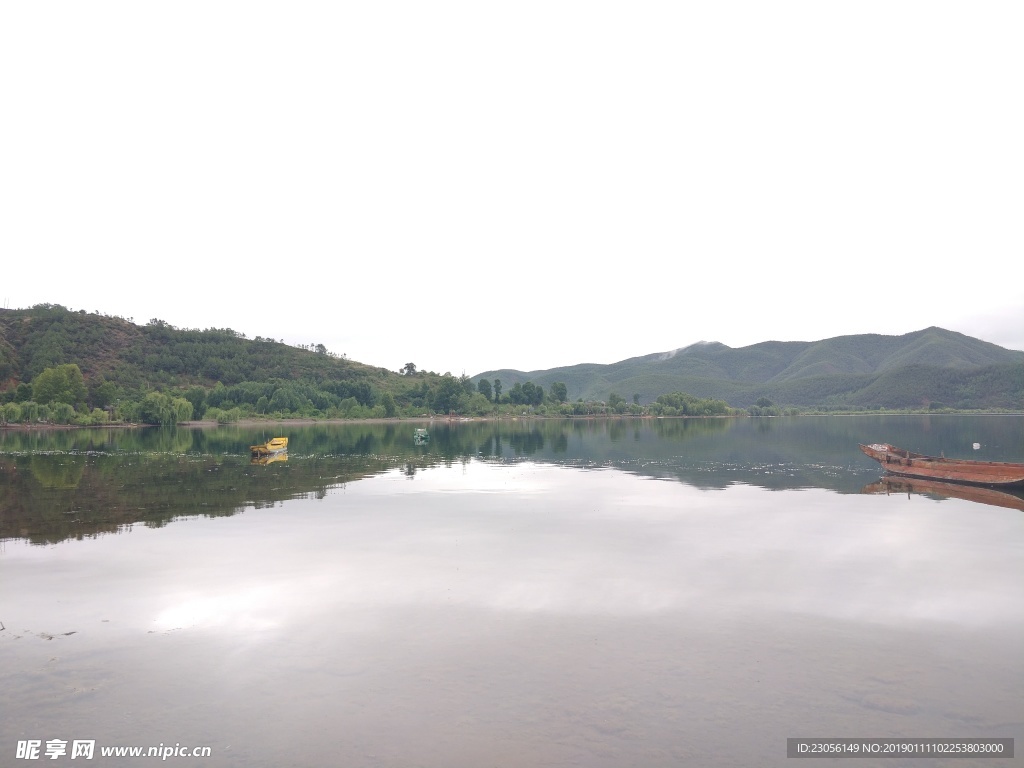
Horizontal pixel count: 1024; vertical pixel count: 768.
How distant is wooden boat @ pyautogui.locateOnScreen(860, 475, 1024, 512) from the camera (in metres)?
39.6

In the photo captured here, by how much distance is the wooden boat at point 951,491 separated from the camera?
39.6 metres

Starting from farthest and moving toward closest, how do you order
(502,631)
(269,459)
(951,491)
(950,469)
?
(269,459) < (950,469) < (951,491) < (502,631)

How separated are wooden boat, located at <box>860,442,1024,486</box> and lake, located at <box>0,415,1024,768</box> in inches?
462

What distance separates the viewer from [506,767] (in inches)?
392

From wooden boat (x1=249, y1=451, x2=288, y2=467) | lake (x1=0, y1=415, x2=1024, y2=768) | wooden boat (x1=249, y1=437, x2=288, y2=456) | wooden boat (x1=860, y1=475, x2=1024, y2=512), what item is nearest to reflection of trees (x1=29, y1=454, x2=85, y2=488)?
lake (x1=0, y1=415, x2=1024, y2=768)

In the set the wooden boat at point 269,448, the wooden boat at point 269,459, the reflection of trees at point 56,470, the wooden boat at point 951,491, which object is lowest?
the wooden boat at point 951,491

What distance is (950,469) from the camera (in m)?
47.8

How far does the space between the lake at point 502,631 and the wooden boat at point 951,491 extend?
567 centimetres

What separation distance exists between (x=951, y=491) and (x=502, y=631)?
132ft

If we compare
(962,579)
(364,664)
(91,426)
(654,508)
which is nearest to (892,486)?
(654,508)

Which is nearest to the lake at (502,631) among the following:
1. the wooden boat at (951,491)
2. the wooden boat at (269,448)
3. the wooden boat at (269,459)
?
the wooden boat at (951,491)
